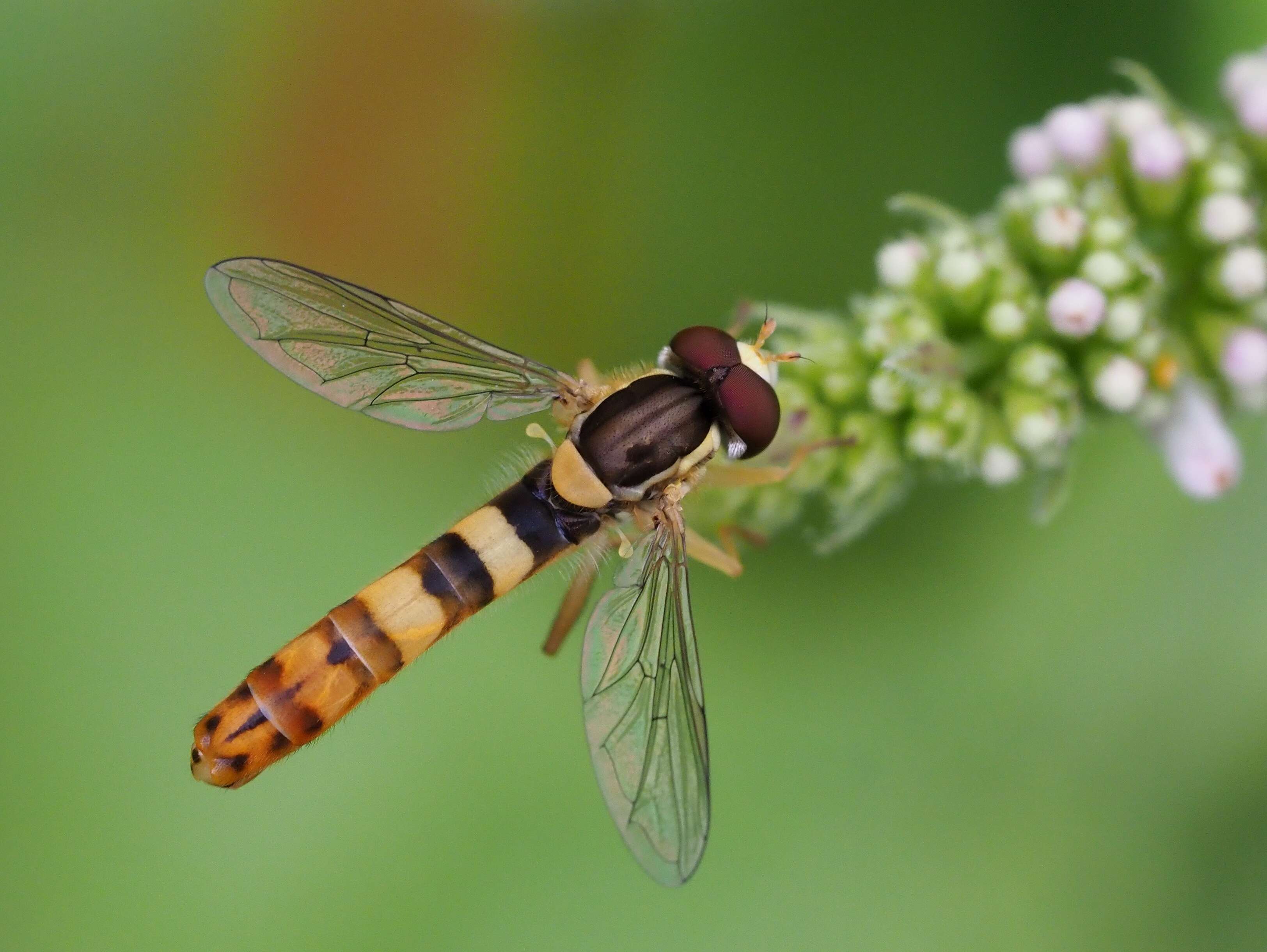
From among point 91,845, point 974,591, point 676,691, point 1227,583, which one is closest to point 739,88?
point 974,591

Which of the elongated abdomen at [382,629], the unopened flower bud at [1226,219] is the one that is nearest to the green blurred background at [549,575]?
the elongated abdomen at [382,629]

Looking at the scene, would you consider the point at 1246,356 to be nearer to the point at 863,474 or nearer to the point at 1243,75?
the point at 1243,75

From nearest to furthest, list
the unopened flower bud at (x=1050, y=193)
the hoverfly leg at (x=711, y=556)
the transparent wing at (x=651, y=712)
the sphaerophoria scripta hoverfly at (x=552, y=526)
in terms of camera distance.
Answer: the transparent wing at (x=651, y=712) → the sphaerophoria scripta hoverfly at (x=552, y=526) → the unopened flower bud at (x=1050, y=193) → the hoverfly leg at (x=711, y=556)

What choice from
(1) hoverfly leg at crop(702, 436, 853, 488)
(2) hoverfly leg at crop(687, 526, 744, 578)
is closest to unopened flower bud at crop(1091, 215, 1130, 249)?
(1) hoverfly leg at crop(702, 436, 853, 488)

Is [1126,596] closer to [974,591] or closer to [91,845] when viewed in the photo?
[974,591]

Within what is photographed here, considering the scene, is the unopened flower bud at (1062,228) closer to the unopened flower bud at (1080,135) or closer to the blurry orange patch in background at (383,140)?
the unopened flower bud at (1080,135)

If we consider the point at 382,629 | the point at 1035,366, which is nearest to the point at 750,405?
the point at 1035,366
